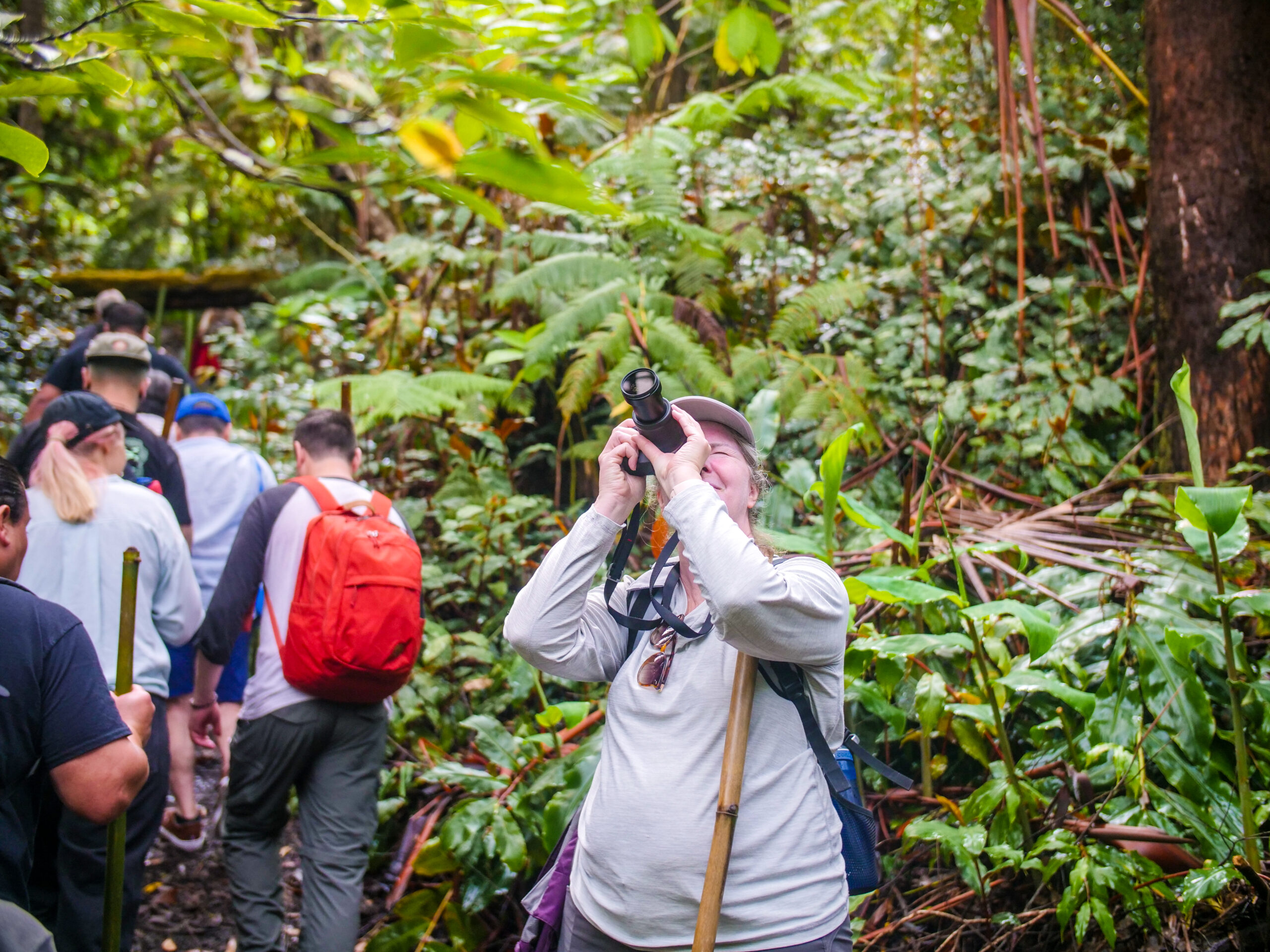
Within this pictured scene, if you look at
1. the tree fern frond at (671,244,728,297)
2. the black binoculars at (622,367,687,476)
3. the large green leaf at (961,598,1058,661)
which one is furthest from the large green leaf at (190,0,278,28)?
the tree fern frond at (671,244,728,297)

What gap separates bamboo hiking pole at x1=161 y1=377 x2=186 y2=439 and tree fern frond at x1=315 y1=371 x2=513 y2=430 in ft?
2.26

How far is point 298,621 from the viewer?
310 cm

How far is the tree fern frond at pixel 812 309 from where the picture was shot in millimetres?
5461

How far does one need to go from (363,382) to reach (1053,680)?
3826mm

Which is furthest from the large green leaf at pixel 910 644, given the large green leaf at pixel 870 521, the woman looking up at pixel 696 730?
the woman looking up at pixel 696 730

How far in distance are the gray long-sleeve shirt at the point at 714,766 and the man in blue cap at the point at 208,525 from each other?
2.86 meters

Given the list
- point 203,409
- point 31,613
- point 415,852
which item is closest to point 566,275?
point 203,409

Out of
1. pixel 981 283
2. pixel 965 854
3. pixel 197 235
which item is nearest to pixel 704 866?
pixel 965 854

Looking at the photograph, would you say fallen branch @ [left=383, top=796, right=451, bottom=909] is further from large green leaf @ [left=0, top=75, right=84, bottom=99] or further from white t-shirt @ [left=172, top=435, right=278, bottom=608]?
large green leaf @ [left=0, top=75, right=84, bottom=99]

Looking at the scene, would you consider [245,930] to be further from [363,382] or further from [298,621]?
[363,382]

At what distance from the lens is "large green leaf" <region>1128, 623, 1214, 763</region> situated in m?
2.73

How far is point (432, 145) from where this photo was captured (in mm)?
1029

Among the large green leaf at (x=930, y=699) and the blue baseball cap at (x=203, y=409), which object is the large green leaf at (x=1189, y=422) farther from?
the blue baseball cap at (x=203, y=409)

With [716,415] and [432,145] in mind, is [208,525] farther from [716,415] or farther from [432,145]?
[432,145]
